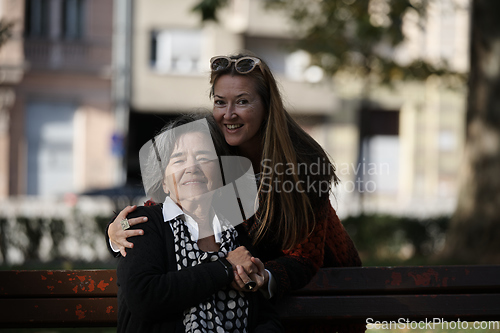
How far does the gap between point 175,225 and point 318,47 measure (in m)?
9.10

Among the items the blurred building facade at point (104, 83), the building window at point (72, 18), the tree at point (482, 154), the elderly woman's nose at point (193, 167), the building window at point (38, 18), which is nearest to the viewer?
the elderly woman's nose at point (193, 167)

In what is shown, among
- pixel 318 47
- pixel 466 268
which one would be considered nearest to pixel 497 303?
pixel 466 268

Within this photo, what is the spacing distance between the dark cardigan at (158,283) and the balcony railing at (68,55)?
693 inches

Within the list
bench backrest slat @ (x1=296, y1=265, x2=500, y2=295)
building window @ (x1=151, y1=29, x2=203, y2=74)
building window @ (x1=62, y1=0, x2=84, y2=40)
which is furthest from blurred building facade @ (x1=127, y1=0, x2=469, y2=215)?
bench backrest slat @ (x1=296, y1=265, x2=500, y2=295)

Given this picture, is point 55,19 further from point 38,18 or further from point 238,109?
point 238,109

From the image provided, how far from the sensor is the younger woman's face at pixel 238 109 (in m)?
2.50

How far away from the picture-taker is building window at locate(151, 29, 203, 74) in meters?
19.6

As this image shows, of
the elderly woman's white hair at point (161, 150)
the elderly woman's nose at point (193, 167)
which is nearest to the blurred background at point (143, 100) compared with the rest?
the elderly woman's white hair at point (161, 150)

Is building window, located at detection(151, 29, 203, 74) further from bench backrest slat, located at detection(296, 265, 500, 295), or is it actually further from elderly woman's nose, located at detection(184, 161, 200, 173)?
elderly woman's nose, located at detection(184, 161, 200, 173)

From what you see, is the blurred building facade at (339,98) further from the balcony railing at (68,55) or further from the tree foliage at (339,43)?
the tree foliage at (339,43)

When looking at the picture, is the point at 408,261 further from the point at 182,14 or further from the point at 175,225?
the point at 182,14

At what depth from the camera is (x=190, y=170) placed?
2.28 meters

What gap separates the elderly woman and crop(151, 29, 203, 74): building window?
17.5 m

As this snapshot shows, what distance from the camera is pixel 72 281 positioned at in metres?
2.73
